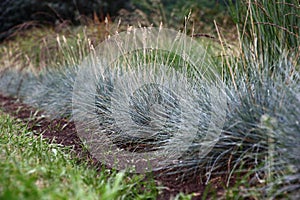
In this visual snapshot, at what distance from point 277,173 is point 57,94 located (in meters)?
3.06

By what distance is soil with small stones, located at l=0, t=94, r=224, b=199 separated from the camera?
7.26 ft

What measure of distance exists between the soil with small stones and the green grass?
0.09 m

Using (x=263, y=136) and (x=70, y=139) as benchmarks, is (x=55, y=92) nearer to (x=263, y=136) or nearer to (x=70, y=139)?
(x=70, y=139)

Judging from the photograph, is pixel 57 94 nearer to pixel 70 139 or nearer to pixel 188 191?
pixel 70 139

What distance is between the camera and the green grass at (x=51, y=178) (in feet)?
5.34

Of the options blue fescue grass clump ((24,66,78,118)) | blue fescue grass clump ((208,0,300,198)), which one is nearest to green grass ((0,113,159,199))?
blue fescue grass clump ((208,0,300,198))

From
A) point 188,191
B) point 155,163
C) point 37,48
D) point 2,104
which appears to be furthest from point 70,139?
point 37,48

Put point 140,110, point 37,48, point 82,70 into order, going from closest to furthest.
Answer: point 140,110
point 82,70
point 37,48

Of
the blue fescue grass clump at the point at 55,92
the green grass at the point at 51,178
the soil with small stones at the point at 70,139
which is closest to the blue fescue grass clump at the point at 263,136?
the soil with small stones at the point at 70,139

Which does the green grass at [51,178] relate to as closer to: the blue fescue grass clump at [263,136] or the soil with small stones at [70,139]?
the soil with small stones at [70,139]

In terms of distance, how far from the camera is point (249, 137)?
7.37ft

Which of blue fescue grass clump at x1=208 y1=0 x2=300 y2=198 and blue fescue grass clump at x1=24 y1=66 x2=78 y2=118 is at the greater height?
blue fescue grass clump at x1=208 y1=0 x2=300 y2=198

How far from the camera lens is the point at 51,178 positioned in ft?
6.54

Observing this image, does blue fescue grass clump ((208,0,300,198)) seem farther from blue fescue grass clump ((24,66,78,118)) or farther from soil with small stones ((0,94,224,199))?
blue fescue grass clump ((24,66,78,118))
